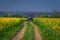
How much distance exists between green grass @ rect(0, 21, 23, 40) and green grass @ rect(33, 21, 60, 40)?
30cm

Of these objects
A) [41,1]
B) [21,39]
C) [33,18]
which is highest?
[41,1]

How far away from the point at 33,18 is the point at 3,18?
0.51 metres

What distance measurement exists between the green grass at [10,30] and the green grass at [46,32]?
0.30 metres

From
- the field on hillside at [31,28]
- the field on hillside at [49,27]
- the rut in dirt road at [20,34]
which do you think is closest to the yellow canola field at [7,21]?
the field on hillside at [31,28]

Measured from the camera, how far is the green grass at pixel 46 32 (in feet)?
9.27

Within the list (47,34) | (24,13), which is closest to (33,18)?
(24,13)

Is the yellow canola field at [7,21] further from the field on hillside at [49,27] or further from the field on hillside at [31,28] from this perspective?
the field on hillside at [49,27]

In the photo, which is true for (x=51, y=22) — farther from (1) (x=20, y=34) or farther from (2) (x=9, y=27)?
(2) (x=9, y=27)

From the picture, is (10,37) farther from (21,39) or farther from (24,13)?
(24,13)

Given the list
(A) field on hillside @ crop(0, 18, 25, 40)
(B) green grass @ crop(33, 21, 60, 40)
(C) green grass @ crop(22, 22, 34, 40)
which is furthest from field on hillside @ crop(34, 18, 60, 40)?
(A) field on hillside @ crop(0, 18, 25, 40)

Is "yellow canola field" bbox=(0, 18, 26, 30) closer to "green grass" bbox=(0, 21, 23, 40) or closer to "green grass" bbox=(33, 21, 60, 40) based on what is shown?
"green grass" bbox=(0, 21, 23, 40)

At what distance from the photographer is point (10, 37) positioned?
111 inches

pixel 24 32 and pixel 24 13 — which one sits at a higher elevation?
pixel 24 13

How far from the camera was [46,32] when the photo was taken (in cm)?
291
